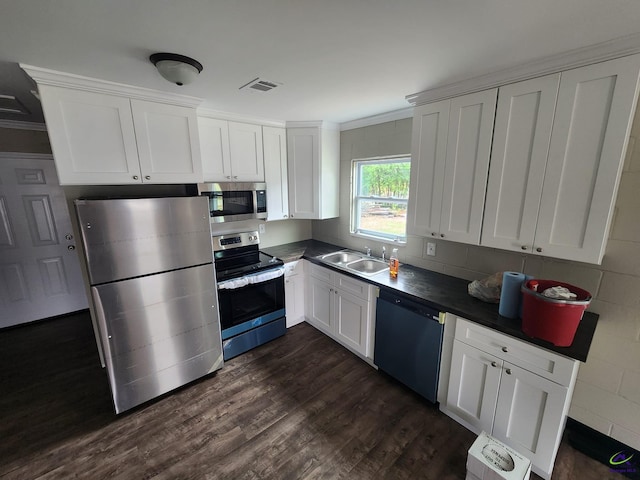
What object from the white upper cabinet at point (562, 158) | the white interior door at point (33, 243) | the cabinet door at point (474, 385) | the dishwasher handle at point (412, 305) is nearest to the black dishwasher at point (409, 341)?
Answer: the dishwasher handle at point (412, 305)

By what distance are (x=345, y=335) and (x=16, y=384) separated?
2.98 metres

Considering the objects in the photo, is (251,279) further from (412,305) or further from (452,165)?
(452,165)

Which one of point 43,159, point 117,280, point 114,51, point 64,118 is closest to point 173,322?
point 117,280

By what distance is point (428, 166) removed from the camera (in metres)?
2.11

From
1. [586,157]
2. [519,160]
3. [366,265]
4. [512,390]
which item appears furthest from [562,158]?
[366,265]

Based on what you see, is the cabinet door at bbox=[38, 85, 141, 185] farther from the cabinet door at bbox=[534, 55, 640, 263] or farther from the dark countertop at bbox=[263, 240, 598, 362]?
the cabinet door at bbox=[534, 55, 640, 263]

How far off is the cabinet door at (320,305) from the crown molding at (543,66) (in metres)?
1.97

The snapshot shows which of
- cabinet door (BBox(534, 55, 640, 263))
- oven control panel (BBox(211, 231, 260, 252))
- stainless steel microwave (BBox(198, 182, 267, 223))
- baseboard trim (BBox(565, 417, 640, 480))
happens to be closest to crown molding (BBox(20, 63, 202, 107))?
stainless steel microwave (BBox(198, 182, 267, 223))

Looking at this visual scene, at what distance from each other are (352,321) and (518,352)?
1.35 metres

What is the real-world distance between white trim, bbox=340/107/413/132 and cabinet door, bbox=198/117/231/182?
133 centimetres

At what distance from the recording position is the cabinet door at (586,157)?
1.33 meters

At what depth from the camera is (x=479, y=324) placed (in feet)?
5.57

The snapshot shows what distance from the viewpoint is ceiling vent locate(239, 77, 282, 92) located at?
182cm

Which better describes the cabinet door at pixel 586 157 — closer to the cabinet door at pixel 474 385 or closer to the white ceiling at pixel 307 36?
the white ceiling at pixel 307 36
